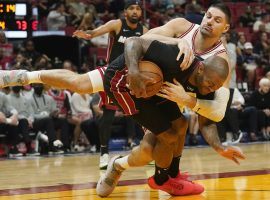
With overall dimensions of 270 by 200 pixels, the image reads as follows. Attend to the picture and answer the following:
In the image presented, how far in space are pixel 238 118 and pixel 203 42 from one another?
313 inches

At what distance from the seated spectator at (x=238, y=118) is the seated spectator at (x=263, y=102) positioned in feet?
0.77

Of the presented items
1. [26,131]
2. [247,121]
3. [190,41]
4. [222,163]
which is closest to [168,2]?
[247,121]

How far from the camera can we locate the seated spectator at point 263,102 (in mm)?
13742

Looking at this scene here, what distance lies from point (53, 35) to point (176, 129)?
10.0 meters

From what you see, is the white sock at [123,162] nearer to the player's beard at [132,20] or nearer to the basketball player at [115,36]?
the basketball player at [115,36]

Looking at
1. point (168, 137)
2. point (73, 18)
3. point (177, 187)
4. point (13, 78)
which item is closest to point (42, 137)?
point (13, 78)

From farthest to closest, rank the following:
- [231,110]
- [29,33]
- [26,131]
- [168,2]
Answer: [168,2], [29,33], [231,110], [26,131]

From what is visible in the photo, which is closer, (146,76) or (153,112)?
(146,76)

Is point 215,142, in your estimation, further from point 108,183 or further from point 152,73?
point 108,183

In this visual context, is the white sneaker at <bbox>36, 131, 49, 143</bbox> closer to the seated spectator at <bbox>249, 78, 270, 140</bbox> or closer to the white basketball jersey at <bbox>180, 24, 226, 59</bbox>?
the seated spectator at <bbox>249, 78, 270, 140</bbox>

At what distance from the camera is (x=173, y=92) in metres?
5.32

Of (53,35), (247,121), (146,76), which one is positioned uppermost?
(146,76)

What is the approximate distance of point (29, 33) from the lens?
14289mm

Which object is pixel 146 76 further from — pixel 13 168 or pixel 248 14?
pixel 248 14
